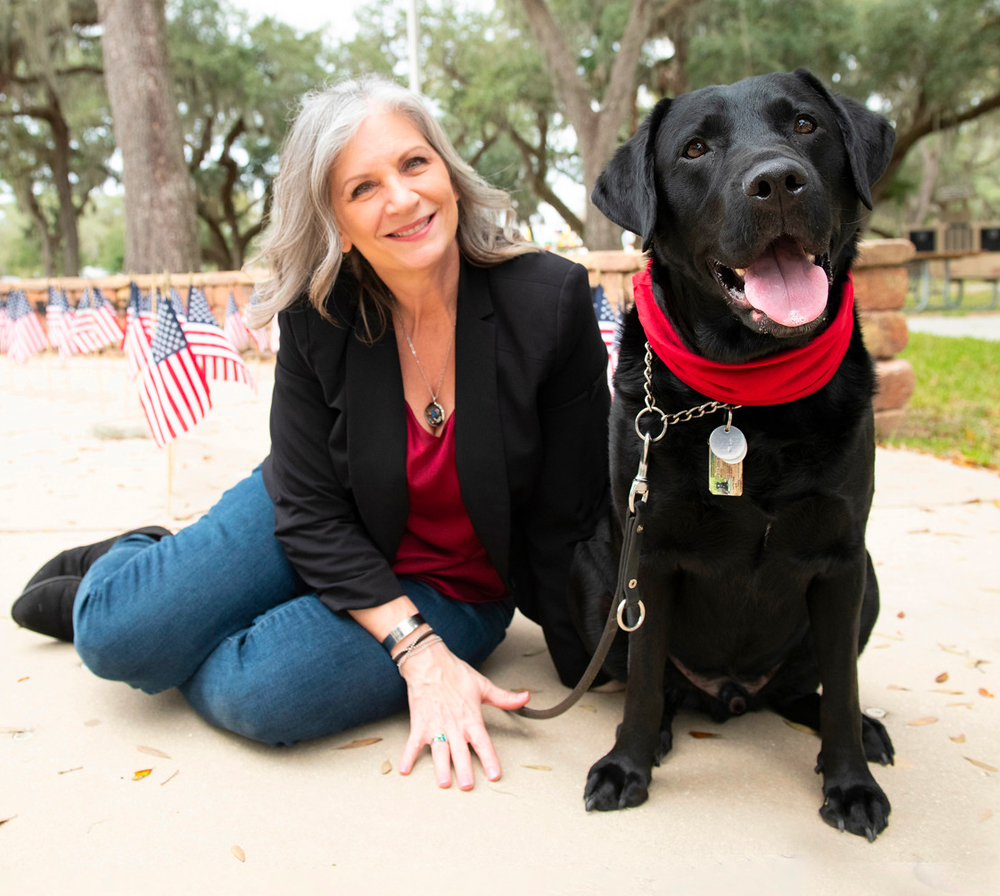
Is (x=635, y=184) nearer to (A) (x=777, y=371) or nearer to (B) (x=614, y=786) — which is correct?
(A) (x=777, y=371)

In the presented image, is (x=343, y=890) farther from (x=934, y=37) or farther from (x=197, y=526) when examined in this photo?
(x=934, y=37)

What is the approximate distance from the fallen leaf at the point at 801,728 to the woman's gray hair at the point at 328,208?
1.41 m

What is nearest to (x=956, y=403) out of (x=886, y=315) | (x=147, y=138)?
(x=886, y=315)

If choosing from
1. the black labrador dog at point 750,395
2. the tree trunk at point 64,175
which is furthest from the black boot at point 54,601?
the tree trunk at point 64,175

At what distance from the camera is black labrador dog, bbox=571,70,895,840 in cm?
154

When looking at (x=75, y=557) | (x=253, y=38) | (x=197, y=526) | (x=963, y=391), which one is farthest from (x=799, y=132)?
(x=253, y=38)

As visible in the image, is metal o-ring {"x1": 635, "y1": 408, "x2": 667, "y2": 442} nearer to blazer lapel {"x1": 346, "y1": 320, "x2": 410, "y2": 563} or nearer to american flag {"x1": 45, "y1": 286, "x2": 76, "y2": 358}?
blazer lapel {"x1": 346, "y1": 320, "x2": 410, "y2": 563}

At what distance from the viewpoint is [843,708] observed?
175 centimetres

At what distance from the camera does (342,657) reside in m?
2.11

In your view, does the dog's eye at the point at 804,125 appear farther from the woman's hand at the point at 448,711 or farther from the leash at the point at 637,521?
the woman's hand at the point at 448,711

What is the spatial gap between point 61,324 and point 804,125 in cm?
767

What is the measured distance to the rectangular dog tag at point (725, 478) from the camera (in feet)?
5.33

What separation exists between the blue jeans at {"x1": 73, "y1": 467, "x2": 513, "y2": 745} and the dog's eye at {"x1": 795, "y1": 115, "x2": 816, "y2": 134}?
1435 millimetres

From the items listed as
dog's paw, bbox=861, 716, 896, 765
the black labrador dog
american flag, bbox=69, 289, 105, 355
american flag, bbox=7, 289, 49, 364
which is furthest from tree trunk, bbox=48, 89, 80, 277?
dog's paw, bbox=861, 716, 896, 765
